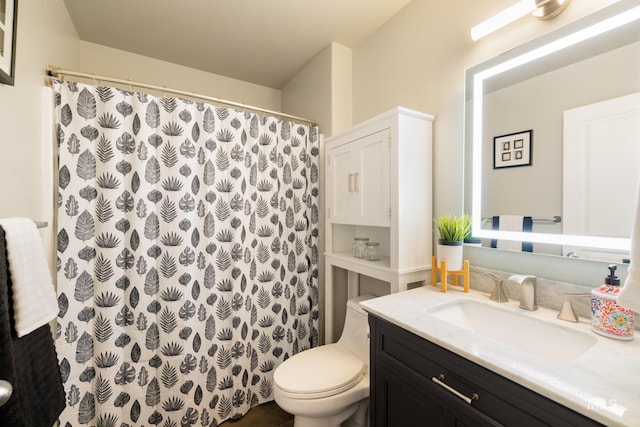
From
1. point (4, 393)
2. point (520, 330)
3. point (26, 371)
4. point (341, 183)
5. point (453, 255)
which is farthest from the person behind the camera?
point (341, 183)

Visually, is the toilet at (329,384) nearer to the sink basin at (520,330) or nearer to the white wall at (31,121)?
the sink basin at (520,330)

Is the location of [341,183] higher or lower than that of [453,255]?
higher

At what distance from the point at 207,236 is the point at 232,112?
82cm

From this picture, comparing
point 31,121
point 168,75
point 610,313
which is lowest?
point 610,313

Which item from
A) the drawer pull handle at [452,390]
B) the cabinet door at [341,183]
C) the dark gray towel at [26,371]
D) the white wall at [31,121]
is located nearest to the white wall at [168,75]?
the white wall at [31,121]

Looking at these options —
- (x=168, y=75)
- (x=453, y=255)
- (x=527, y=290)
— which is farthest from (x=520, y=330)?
(x=168, y=75)

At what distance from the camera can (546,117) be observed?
109 centimetres

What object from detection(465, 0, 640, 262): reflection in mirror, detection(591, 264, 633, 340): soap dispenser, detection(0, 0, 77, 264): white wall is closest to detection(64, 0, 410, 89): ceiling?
detection(0, 0, 77, 264): white wall

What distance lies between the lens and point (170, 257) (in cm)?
158

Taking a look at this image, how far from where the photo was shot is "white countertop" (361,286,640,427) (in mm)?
535

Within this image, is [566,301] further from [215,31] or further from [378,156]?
[215,31]

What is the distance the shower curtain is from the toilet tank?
0.50m

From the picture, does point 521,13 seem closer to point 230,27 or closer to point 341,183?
point 341,183

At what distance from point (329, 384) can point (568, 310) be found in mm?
1026
